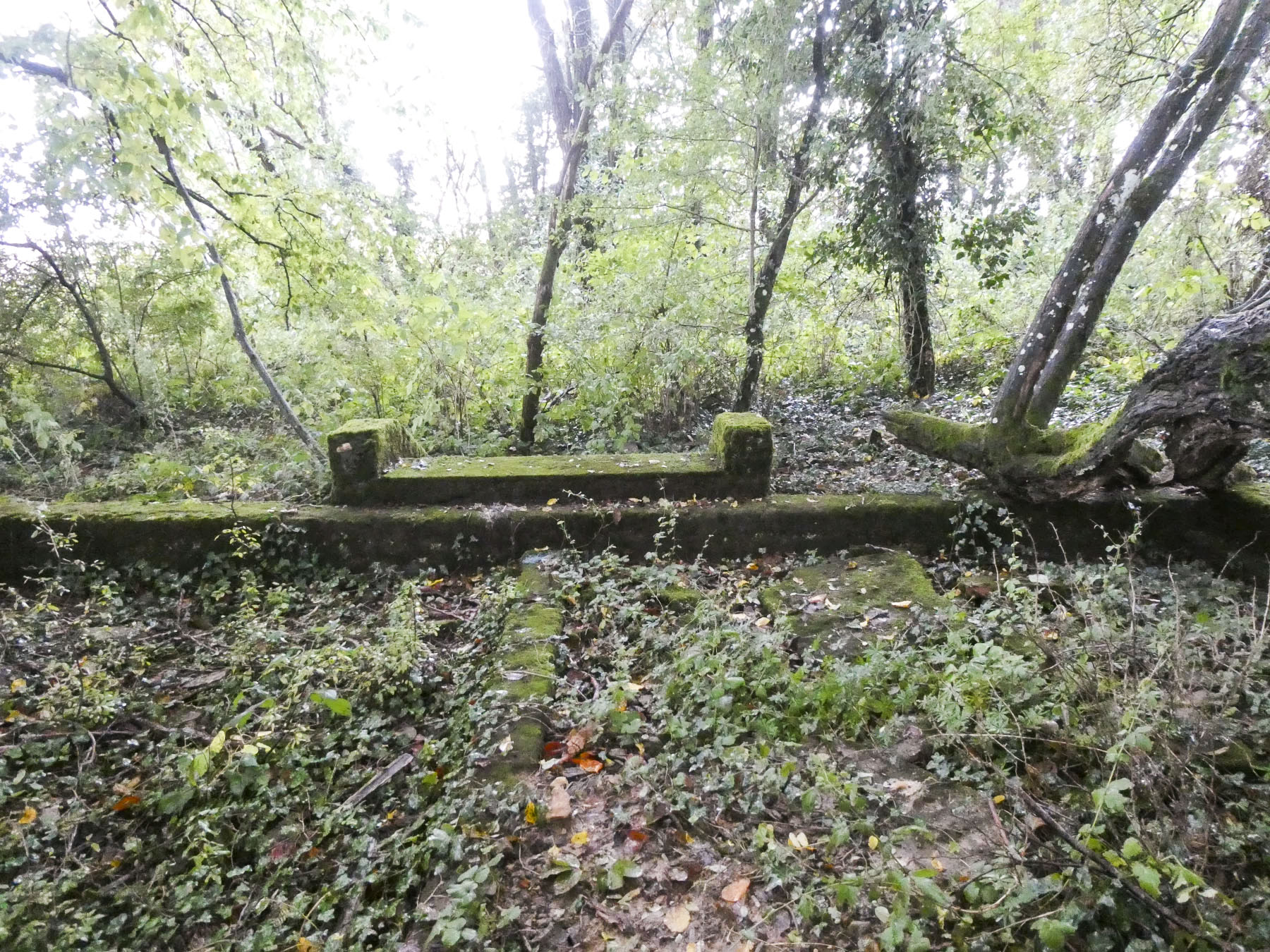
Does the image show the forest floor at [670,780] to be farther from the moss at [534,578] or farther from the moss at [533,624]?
the moss at [534,578]

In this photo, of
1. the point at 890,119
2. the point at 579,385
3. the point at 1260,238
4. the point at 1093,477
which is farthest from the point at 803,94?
the point at 1260,238

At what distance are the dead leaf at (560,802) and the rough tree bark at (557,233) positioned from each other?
4480 millimetres

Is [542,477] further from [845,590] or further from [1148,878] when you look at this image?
[1148,878]

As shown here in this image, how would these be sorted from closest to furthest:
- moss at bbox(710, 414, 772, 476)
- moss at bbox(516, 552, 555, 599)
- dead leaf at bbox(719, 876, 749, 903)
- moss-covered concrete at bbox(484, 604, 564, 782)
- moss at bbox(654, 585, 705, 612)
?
dead leaf at bbox(719, 876, 749, 903)
moss-covered concrete at bbox(484, 604, 564, 782)
moss at bbox(654, 585, 705, 612)
moss at bbox(516, 552, 555, 599)
moss at bbox(710, 414, 772, 476)

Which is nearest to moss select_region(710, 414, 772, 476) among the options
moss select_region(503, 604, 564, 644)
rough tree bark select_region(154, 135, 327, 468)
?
moss select_region(503, 604, 564, 644)

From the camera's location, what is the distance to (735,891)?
207 cm

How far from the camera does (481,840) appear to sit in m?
2.26

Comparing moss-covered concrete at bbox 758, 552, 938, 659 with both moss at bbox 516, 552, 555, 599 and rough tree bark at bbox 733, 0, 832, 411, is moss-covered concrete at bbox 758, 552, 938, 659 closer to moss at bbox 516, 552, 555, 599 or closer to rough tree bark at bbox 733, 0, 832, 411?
moss at bbox 516, 552, 555, 599

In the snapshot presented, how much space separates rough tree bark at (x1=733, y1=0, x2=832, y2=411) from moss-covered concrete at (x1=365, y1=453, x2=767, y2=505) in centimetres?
166

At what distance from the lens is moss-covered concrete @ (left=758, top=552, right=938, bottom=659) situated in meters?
3.46

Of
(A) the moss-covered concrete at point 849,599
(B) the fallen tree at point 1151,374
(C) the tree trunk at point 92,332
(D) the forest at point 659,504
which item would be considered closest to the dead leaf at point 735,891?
(D) the forest at point 659,504

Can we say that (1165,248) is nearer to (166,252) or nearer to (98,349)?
(166,252)

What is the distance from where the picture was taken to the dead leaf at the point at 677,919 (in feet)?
6.49

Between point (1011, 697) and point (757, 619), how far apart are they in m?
1.36
